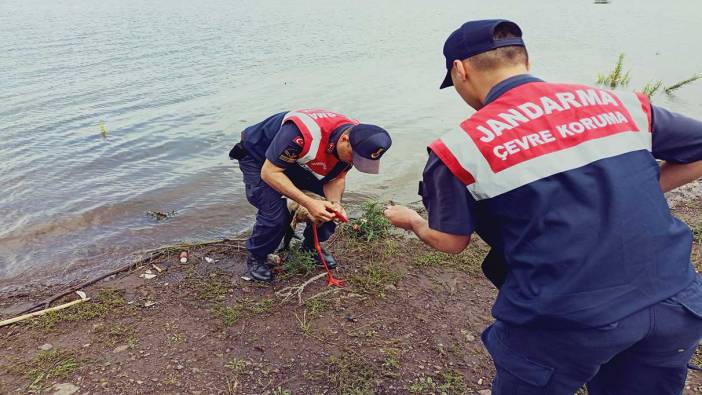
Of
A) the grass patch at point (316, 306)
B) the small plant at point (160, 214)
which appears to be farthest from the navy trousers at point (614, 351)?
the small plant at point (160, 214)

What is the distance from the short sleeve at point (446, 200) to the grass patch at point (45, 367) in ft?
8.68

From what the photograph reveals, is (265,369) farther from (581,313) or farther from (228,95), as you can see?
(228,95)

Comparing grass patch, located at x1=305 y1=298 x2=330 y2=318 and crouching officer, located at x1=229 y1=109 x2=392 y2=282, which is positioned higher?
crouching officer, located at x1=229 y1=109 x2=392 y2=282

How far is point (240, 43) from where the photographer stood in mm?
16484

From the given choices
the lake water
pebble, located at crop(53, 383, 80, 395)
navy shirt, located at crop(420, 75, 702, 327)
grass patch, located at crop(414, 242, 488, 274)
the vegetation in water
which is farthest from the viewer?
the vegetation in water

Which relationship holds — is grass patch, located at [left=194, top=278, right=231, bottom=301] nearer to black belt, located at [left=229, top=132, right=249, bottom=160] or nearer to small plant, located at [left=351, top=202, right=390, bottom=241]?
black belt, located at [left=229, top=132, right=249, bottom=160]

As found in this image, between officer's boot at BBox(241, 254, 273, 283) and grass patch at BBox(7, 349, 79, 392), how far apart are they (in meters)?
1.45

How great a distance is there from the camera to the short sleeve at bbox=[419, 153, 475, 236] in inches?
64.8

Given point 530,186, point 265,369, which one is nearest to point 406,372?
point 265,369

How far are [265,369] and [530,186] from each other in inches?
91.0

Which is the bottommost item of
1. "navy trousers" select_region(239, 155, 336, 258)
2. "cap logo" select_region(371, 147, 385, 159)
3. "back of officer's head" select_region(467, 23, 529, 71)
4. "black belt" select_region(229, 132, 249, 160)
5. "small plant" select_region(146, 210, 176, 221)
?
"small plant" select_region(146, 210, 176, 221)

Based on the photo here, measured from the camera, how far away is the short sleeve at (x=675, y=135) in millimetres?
1732

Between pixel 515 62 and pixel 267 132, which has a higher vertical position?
pixel 515 62

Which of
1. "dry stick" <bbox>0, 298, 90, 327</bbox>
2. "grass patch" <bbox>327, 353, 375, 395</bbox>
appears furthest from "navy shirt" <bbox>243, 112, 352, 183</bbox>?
"dry stick" <bbox>0, 298, 90, 327</bbox>
